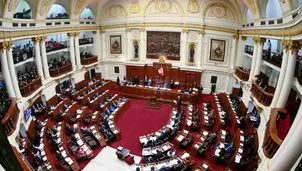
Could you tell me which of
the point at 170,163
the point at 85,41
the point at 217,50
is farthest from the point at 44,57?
the point at 217,50

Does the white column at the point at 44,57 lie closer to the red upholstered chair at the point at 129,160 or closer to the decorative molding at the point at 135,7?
the decorative molding at the point at 135,7

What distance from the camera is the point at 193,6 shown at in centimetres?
2041

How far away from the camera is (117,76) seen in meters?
25.2

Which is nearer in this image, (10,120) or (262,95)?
(10,120)

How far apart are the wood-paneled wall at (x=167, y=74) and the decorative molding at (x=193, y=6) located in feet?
19.9

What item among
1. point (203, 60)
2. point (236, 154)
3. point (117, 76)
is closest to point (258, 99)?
point (236, 154)

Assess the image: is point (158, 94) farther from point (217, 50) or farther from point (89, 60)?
point (89, 60)

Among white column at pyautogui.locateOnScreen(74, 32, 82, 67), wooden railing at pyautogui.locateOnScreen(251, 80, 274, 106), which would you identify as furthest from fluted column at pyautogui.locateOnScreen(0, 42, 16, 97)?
wooden railing at pyautogui.locateOnScreen(251, 80, 274, 106)

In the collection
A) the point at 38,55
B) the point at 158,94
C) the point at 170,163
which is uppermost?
the point at 38,55

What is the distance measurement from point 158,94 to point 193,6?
31.5 ft

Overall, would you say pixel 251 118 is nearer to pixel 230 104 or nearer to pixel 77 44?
pixel 230 104

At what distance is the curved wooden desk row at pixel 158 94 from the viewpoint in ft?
65.4

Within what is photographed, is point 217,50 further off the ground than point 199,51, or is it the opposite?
point 217,50

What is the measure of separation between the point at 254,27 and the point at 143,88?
11414 millimetres
